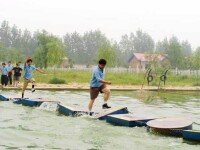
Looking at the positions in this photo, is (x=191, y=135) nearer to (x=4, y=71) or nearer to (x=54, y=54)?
(x=4, y=71)

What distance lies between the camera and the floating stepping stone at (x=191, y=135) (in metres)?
8.02

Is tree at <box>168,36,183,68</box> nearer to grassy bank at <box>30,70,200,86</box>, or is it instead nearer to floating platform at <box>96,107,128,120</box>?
grassy bank at <box>30,70,200,86</box>

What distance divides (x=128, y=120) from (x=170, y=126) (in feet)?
4.20

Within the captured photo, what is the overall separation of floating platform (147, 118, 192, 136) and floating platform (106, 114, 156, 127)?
56 centimetres

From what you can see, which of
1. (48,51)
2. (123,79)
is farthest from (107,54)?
(123,79)

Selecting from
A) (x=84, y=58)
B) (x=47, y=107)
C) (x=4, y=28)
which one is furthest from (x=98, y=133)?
(x=4, y=28)

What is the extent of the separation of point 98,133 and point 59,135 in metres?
0.89

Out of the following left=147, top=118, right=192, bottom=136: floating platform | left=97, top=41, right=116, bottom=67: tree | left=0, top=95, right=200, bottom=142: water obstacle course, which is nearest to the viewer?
left=0, top=95, right=200, bottom=142: water obstacle course

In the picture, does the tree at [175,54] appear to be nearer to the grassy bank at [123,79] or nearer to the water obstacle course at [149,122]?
the grassy bank at [123,79]

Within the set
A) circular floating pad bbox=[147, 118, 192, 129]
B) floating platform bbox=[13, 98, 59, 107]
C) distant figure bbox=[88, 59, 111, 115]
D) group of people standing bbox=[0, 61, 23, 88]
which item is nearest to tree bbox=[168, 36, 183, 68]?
group of people standing bbox=[0, 61, 23, 88]

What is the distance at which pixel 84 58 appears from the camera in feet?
335

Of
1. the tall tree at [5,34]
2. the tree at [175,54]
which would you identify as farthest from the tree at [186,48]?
the tall tree at [5,34]

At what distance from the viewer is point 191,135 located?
8070 millimetres

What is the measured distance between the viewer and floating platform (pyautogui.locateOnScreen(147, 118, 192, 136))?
28.0 feet
